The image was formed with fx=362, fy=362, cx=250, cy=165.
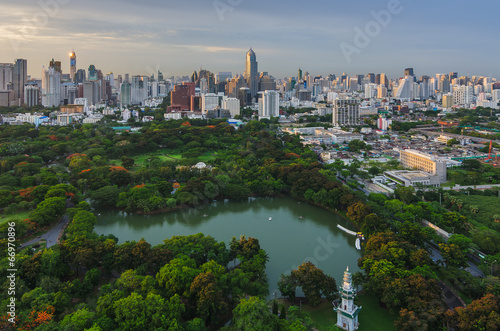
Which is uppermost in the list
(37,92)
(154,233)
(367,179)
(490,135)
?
(37,92)

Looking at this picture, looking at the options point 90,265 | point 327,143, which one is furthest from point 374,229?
point 327,143

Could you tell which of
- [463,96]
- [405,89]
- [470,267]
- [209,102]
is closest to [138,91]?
[209,102]

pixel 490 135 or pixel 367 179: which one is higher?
pixel 490 135

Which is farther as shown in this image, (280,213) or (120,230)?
(280,213)

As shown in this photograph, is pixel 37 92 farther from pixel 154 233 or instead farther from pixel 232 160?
pixel 154 233

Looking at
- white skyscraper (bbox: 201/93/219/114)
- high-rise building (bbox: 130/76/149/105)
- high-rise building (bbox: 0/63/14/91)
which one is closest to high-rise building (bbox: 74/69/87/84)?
high-rise building (bbox: 130/76/149/105)

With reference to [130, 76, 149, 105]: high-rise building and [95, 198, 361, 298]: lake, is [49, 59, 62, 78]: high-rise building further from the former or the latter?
[95, 198, 361, 298]: lake
